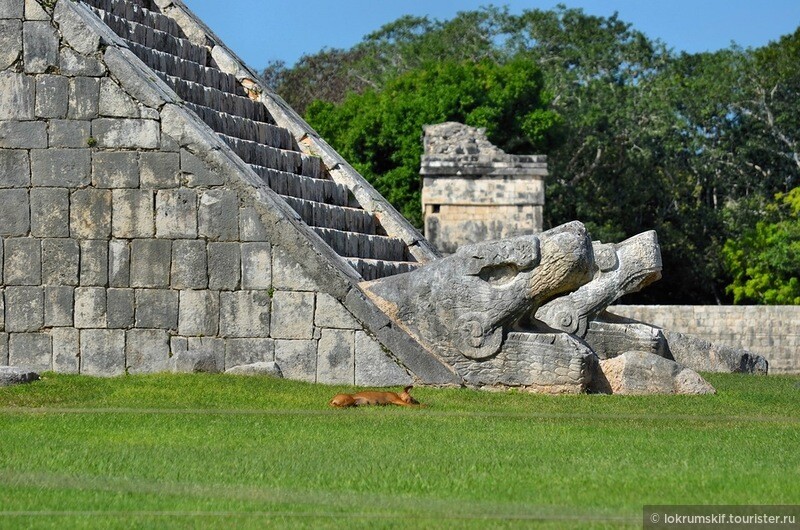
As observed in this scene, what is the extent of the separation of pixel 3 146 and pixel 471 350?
5.02 metres

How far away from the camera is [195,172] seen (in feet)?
47.6

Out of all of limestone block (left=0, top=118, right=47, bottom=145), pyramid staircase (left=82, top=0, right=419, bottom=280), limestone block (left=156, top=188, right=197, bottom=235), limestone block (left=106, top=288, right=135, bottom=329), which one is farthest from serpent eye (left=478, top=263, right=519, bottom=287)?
limestone block (left=0, top=118, right=47, bottom=145)

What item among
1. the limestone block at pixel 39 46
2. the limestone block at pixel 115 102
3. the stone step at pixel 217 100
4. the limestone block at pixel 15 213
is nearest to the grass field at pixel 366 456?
the limestone block at pixel 15 213

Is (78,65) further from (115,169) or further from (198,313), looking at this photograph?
(198,313)

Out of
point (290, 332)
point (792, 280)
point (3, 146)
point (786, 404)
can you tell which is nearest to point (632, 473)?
point (786, 404)

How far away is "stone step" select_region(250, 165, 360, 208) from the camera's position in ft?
52.6

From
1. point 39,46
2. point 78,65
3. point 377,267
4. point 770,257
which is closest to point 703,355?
point 377,267

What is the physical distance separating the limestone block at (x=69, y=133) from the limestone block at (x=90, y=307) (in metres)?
1.40

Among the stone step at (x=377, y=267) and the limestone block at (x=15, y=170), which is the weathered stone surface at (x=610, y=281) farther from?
the limestone block at (x=15, y=170)

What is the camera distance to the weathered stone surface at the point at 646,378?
45.2 ft

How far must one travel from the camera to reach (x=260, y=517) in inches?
288

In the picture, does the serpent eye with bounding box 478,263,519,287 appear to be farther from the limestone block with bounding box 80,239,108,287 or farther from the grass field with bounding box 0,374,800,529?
the limestone block with bounding box 80,239,108,287

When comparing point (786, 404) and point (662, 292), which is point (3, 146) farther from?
point (662, 292)

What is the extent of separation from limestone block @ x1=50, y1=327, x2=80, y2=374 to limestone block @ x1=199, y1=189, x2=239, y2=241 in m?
1.62
